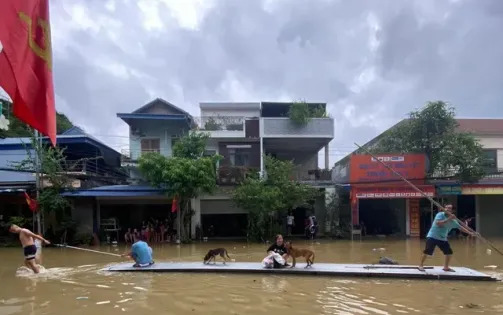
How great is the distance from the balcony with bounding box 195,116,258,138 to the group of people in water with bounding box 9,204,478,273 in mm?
13055

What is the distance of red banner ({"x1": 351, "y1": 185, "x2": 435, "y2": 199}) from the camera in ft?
73.8

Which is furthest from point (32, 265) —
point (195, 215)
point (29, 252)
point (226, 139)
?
point (226, 139)

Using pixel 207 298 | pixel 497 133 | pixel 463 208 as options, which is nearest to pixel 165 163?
pixel 207 298

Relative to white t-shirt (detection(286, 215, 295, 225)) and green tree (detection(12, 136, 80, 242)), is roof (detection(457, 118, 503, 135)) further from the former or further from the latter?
green tree (detection(12, 136, 80, 242))

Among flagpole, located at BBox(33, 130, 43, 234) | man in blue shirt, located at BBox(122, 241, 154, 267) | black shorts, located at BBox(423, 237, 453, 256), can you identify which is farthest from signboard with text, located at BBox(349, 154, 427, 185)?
flagpole, located at BBox(33, 130, 43, 234)

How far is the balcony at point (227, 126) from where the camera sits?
2508 centimetres

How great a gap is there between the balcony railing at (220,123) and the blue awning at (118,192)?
4.65 meters

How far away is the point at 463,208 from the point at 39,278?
2278 centimetres

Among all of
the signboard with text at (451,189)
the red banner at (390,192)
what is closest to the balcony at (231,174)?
the red banner at (390,192)

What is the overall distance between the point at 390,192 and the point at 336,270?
12567 mm

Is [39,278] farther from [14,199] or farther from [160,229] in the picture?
[14,199]

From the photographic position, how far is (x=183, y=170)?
20953 mm

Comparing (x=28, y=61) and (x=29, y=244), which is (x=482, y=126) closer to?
(x=29, y=244)

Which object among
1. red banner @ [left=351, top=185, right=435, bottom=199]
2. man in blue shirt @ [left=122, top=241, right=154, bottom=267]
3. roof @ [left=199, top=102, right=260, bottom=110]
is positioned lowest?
man in blue shirt @ [left=122, top=241, right=154, bottom=267]
